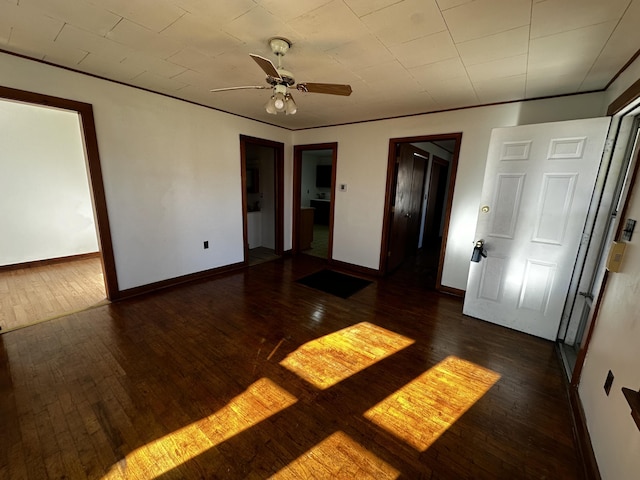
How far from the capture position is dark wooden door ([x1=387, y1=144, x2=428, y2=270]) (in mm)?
3920

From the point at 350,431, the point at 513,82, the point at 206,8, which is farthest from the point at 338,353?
the point at 513,82

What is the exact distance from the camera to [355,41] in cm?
180

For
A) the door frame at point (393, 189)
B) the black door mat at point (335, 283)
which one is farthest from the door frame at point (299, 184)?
the door frame at point (393, 189)

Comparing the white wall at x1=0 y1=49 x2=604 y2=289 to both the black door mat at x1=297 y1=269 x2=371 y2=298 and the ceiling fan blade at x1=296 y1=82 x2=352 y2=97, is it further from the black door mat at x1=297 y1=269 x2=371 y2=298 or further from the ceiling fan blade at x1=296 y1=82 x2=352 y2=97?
Result: the ceiling fan blade at x1=296 y1=82 x2=352 y2=97

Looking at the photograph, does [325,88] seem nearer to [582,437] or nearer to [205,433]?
[205,433]

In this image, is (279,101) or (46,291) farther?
(46,291)

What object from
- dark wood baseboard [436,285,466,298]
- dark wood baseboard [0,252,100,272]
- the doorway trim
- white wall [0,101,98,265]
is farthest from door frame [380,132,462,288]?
dark wood baseboard [0,252,100,272]

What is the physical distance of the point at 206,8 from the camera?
1.52 metres

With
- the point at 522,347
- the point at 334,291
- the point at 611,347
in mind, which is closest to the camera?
the point at 611,347

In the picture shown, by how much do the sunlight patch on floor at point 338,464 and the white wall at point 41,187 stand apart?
16.2 ft

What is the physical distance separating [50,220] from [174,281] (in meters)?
2.58

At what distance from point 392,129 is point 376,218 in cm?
129

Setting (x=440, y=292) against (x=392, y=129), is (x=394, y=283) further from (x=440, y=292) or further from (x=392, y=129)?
(x=392, y=129)

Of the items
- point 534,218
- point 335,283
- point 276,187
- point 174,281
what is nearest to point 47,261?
point 174,281
